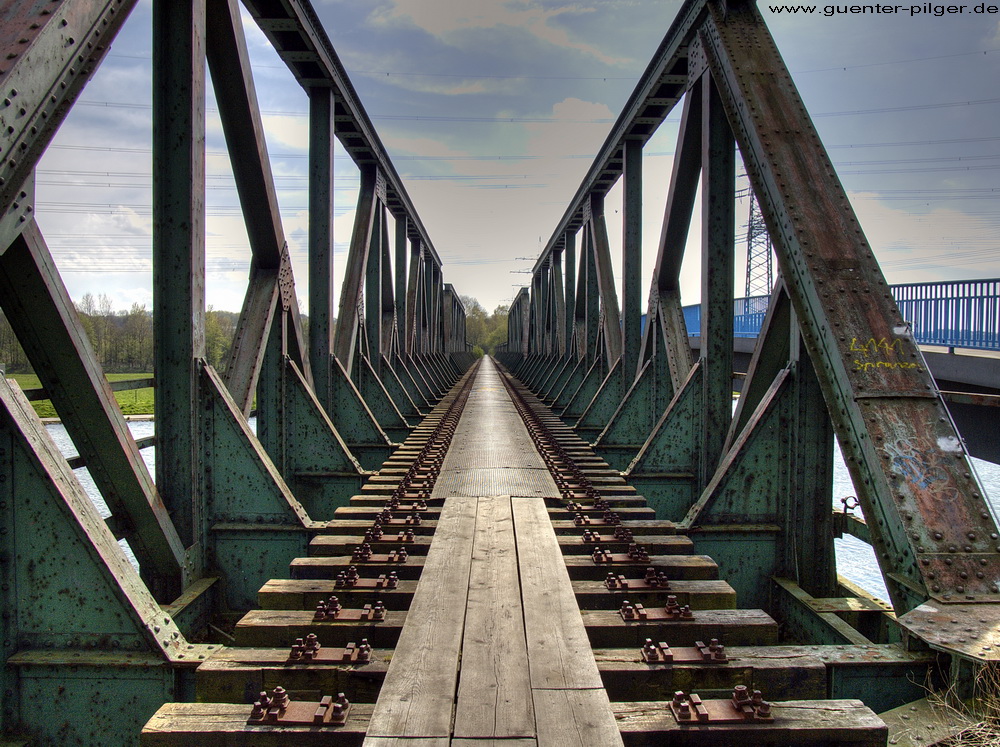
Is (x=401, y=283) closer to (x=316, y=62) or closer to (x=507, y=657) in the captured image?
(x=316, y=62)

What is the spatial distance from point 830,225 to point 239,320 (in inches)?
168

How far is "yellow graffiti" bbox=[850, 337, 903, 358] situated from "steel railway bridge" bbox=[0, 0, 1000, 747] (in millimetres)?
14

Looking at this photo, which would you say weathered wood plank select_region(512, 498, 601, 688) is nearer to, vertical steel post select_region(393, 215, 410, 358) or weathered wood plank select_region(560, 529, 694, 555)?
weathered wood plank select_region(560, 529, 694, 555)

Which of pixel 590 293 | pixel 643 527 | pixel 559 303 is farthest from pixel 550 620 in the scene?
pixel 559 303

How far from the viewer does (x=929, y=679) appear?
102 inches

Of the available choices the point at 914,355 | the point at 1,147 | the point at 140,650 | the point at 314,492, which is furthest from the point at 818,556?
the point at 1,147

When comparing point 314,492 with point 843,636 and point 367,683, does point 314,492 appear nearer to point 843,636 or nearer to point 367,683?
point 367,683

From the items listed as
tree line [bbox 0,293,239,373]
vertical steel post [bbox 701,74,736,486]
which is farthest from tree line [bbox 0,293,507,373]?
vertical steel post [bbox 701,74,736,486]

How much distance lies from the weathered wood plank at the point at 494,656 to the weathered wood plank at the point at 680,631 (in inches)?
15.3

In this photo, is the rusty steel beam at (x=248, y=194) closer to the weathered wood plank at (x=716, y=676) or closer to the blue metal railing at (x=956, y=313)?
the weathered wood plank at (x=716, y=676)

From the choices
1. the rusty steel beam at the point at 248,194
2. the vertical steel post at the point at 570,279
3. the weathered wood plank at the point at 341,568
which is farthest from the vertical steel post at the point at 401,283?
the weathered wood plank at the point at 341,568

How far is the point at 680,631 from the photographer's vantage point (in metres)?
2.89

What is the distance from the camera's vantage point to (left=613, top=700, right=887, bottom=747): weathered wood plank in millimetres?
2100

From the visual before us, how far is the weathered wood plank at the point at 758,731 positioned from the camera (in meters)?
2.10
